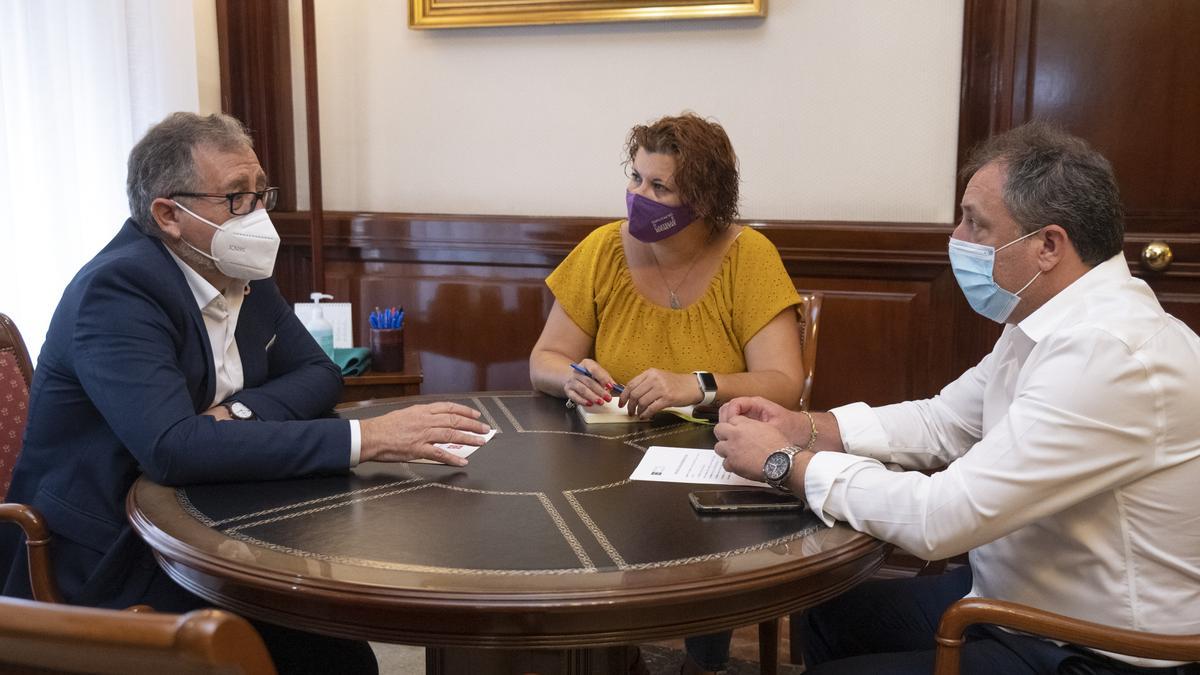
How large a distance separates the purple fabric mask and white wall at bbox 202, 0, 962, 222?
88 cm

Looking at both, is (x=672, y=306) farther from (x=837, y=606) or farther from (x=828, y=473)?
(x=828, y=473)

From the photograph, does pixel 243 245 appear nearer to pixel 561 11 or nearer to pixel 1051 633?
pixel 1051 633

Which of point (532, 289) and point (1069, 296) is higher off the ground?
point (1069, 296)

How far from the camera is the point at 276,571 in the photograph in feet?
4.40

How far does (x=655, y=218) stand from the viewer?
2.55 metres

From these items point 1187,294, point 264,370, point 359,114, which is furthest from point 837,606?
point 359,114

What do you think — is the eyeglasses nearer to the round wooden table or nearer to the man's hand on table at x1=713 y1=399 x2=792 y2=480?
the round wooden table

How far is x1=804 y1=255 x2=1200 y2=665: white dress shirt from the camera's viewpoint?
1452mm

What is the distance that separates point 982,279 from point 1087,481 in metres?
0.41

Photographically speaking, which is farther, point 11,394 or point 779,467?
point 11,394

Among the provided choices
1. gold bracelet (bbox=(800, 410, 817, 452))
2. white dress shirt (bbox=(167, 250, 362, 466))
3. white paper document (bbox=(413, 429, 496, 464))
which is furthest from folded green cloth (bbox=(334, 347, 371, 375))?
gold bracelet (bbox=(800, 410, 817, 452))

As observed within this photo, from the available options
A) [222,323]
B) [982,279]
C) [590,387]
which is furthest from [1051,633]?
[222,323]

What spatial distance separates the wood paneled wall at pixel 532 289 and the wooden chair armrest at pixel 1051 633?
6.16ft

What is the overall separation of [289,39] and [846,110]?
6.44 ft
